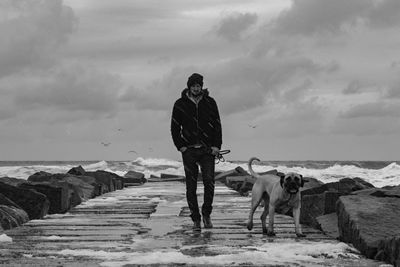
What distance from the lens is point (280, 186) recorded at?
293 inches

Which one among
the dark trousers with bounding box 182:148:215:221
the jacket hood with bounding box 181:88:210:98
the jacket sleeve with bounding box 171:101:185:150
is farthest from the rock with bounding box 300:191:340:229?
the jacket hood with bounding box 181:88:210:98

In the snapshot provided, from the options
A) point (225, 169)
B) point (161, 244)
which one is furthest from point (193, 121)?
point (225, 169)

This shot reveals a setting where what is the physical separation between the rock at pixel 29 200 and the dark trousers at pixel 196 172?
2.58 meters

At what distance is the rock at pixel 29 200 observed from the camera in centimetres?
925

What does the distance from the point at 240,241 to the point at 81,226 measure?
2.58 meters

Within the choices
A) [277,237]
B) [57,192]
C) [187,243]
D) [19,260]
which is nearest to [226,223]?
[277,237]

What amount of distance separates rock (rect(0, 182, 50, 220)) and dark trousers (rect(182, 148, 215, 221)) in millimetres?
2576

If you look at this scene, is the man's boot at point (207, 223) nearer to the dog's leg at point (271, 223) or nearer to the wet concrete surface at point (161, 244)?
the wet concrete surface at point (161, 244)

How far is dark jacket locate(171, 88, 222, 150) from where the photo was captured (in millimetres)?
8008

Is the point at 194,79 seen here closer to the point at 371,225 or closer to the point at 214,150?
the point at 214,150

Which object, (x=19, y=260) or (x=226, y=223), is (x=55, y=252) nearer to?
(x=19, y=260)

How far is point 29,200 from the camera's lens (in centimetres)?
931

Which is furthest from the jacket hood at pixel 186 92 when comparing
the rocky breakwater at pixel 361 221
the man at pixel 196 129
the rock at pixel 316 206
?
the rock at pixel 316 206

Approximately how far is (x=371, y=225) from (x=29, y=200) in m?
5.34
